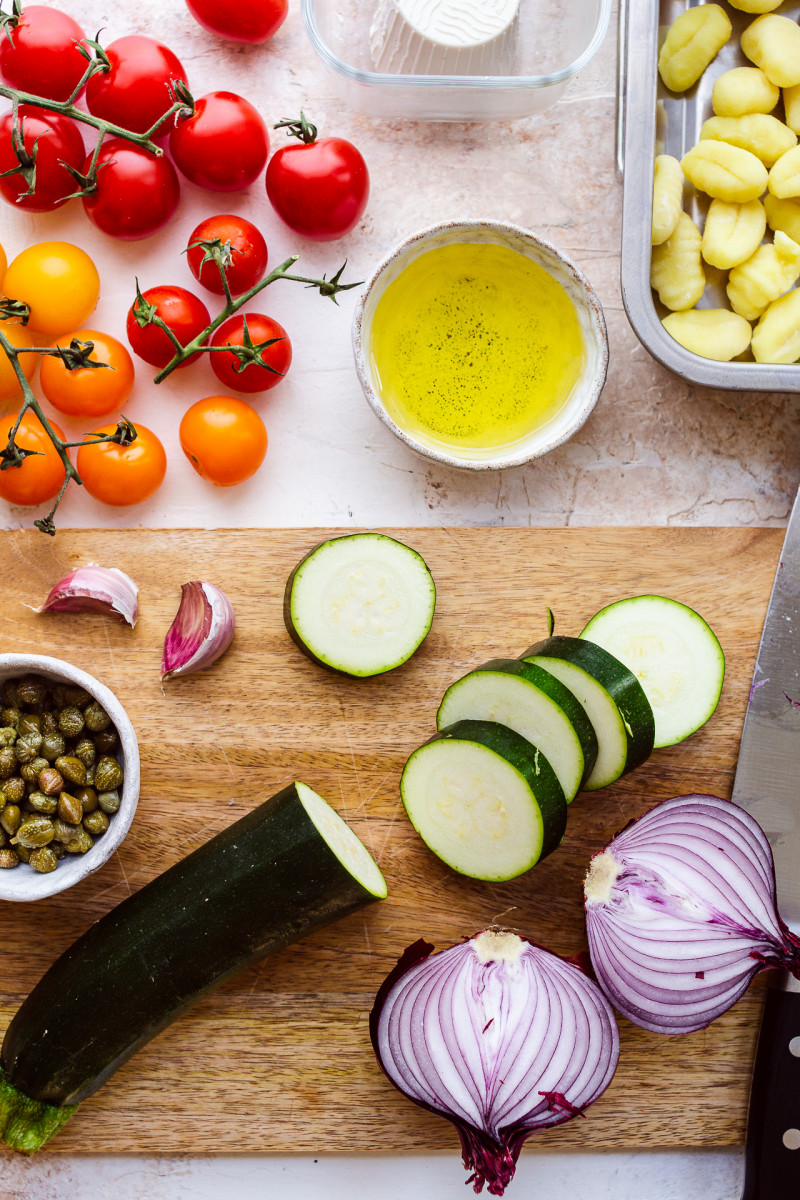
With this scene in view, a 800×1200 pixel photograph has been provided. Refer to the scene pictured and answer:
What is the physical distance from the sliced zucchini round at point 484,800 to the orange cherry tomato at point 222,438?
588 millimetres

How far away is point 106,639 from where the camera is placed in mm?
1691

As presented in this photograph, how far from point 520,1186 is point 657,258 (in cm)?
165

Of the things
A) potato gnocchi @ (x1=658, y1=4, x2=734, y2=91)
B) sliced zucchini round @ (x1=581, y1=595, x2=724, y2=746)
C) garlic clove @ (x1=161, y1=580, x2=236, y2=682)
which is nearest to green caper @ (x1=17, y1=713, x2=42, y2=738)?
garlic clove @ (x1=161, y1=580, x2=236, y2=682)

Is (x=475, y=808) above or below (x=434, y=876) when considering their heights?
above

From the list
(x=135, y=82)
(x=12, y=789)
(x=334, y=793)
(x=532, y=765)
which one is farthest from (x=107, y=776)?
(x=135, y=82)

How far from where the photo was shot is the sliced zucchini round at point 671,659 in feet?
5.41

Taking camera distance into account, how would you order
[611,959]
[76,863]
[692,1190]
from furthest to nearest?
[692,1190] → [611,959] → [76,863]

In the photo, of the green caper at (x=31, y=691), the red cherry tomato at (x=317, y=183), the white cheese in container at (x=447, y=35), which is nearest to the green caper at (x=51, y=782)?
the green caper at (x=31, y=691)

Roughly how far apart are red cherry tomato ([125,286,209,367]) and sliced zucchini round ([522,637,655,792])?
81 cm

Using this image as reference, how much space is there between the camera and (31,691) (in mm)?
1530

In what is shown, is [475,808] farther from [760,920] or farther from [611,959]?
[760,920]

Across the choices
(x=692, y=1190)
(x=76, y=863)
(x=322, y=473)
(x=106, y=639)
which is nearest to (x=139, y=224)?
(x=322, y=473)

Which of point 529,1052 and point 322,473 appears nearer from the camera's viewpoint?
point 529,1052

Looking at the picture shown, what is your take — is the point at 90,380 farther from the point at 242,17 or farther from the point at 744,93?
the point at 744,93
